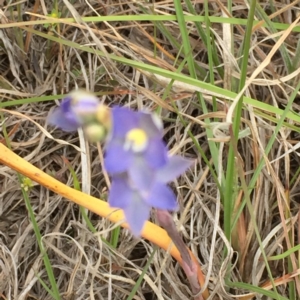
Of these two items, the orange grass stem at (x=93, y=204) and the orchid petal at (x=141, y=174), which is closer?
the orchid petal at (x=141, y=174)

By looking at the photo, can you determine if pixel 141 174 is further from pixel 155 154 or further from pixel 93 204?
pixel 93 204

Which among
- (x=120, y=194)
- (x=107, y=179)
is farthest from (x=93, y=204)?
(x=120, y=194)

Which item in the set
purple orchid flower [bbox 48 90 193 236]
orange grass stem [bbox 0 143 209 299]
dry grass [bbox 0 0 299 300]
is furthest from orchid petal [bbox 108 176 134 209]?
→ dry grass [bbox 0 0 299 300]

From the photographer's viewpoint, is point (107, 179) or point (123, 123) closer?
point (123, 123)

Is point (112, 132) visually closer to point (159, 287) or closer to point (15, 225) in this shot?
point (159, 287)

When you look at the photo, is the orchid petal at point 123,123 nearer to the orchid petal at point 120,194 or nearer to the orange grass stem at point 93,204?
the orchid petal at point 120,194

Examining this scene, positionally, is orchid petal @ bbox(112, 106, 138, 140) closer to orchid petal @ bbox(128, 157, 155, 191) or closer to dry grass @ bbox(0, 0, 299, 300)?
orchid petal @ bbox(128, 157, 155, 191)

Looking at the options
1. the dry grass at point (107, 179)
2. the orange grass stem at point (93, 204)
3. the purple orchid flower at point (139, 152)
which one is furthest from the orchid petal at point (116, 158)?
the dry grass at point (107, 179)
